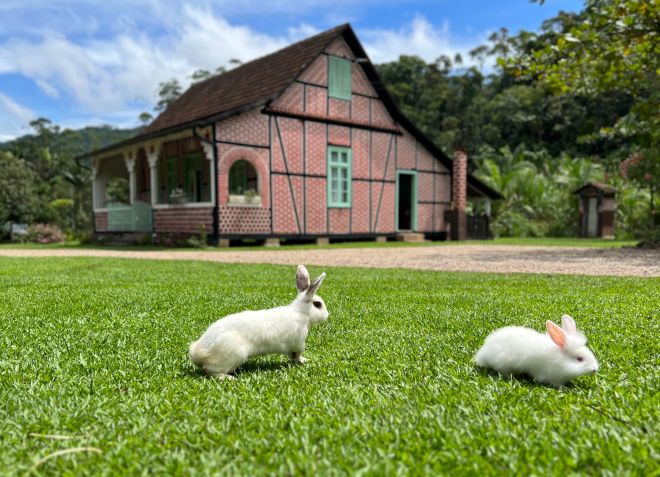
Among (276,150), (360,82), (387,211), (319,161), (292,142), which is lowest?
(387,211)

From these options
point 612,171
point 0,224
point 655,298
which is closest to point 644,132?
point 655,298

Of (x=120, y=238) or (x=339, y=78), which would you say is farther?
(x=120, y=238)

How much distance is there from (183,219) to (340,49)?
26.2ft

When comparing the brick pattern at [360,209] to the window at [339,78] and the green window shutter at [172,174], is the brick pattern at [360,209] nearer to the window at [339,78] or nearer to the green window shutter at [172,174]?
the window at [339,78]

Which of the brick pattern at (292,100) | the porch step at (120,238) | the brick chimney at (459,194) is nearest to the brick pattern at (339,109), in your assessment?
the brick pattern at (292,100)

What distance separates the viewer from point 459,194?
2089 centimetres

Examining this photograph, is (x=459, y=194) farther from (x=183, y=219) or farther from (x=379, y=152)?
(x=183, y=219)

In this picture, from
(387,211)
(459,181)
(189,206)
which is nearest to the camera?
(189,206)

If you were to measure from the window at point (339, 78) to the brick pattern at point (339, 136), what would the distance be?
1.10 meters

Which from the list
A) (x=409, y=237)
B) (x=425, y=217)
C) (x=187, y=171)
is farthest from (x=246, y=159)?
(x=425, y=217)

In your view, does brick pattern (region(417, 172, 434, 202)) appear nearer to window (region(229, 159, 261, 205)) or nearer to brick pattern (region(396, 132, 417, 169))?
brick pattern (region(396, 132, 417, 169))

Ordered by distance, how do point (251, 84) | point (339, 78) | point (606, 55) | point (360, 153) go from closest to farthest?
point (606, 55)
point (339, 78)
point (251, 84)
point (360, 153)

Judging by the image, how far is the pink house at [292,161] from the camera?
15.8 meters

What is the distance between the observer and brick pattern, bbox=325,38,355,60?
17609 mm
